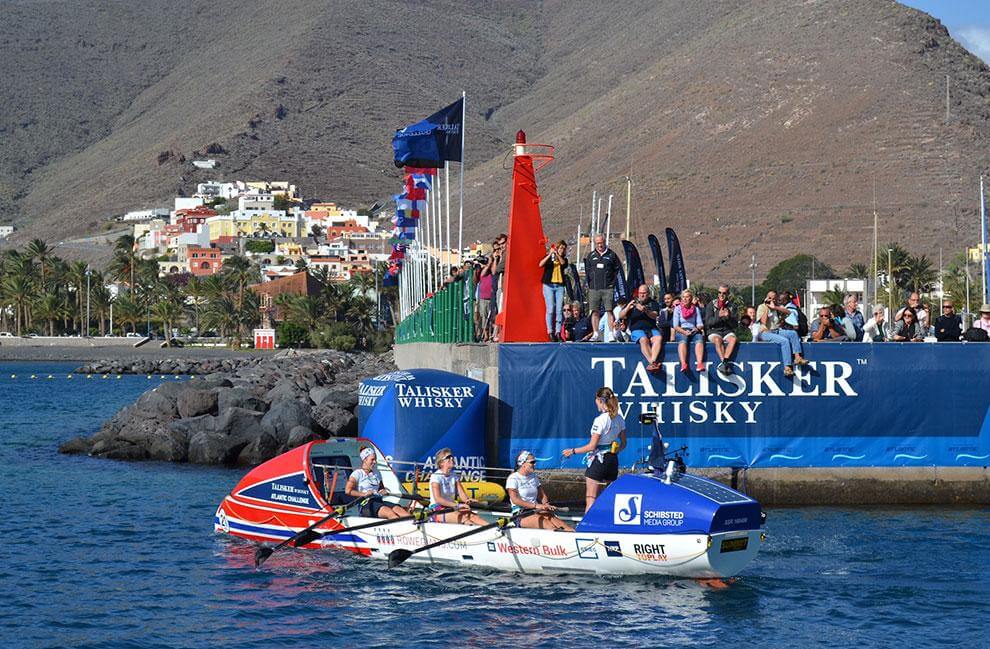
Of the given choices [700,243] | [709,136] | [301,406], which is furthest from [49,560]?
[709,136]

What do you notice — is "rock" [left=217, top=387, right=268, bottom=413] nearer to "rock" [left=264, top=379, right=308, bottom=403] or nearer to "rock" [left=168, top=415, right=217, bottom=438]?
"rock" [left=264, top=379, right=308, bottom=403]

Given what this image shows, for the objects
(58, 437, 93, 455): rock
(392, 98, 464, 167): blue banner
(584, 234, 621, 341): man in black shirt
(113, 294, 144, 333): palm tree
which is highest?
(392, 98, 464, 167): blue banner

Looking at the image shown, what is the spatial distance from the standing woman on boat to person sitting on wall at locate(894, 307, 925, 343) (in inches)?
337

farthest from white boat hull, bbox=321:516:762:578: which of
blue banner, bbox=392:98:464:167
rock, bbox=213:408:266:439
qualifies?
blue banner, bbox=392:98:464:167

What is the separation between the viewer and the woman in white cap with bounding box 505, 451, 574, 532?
1972 centimetres

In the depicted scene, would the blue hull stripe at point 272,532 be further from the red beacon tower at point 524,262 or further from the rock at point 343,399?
the rock at point 343,399

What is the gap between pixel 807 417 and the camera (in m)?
25.2

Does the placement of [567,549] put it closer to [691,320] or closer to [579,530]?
[579,530]

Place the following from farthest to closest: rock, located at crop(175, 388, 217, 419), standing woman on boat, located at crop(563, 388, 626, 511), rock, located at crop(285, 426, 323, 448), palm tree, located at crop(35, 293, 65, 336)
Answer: palm tree, located at crop(35, 293, 65, 336) < rock, located at crop(175, 388, 217, 419) < rock, located at crop(285, 426, 323, 448) < standing woman on boat, located at crop(563, 388, 626, 511)

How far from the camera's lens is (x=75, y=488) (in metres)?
30.7

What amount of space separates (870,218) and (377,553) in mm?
109520

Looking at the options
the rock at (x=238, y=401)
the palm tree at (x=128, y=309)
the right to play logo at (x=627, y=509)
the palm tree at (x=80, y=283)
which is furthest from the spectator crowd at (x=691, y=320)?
the palm tree at (x=80, y=283)

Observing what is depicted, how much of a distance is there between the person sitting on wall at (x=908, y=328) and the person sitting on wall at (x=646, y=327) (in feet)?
16.7

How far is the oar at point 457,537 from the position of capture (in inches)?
772
